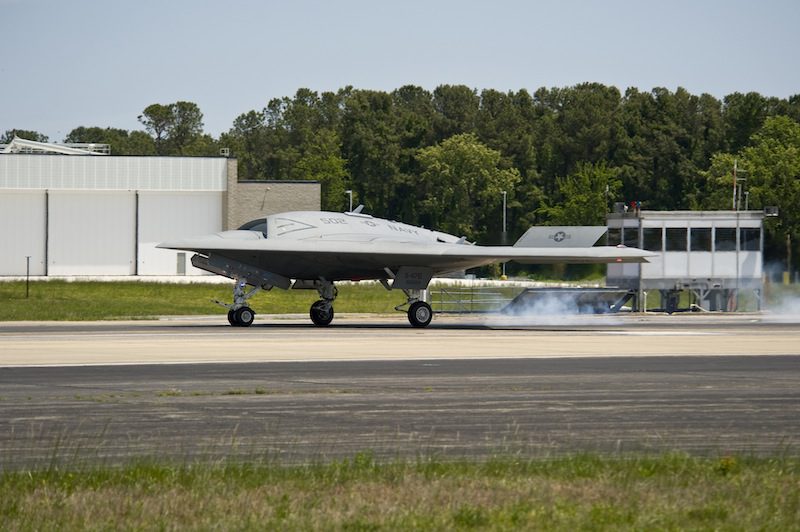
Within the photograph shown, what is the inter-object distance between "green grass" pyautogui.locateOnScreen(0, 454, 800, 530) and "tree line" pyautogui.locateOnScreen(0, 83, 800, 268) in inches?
3439

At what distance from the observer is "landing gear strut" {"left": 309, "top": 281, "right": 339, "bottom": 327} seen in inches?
1312

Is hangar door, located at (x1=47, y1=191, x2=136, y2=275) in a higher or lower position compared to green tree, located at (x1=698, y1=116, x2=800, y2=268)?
lower

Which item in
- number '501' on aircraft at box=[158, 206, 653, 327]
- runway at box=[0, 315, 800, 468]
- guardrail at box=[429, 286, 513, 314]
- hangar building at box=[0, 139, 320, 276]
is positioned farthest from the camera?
hangar building at box=[0, 139, 320, 276]

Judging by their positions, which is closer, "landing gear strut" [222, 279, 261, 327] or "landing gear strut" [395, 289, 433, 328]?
"landing gear strut" [222, 279, 261, 327]

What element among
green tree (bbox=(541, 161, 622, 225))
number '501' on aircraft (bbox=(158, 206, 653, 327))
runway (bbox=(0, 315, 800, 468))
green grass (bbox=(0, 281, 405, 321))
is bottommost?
green grass (bbox=(0, 281, 405, 321))

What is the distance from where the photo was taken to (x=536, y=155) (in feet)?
400

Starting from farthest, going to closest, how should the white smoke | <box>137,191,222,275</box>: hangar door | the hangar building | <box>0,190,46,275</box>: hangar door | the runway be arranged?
1. <box>137,191,222,275</box>: hangar door
2. the hangar building
3. <box>0,190,46,275</box>: hangar door
4. the white smoke
5. the runway

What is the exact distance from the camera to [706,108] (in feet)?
409

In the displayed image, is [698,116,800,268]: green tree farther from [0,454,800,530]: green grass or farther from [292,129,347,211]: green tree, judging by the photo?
[0,454,800,530]: green grass

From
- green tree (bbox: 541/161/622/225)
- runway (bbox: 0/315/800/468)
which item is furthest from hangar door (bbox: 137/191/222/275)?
runway (bbox: 0/315/800/468)

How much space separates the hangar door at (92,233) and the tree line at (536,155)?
37.9 m

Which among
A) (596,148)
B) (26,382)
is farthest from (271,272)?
(596,148)

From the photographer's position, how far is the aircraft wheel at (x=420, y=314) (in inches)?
1299

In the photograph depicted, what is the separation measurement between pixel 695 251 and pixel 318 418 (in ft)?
100.0
